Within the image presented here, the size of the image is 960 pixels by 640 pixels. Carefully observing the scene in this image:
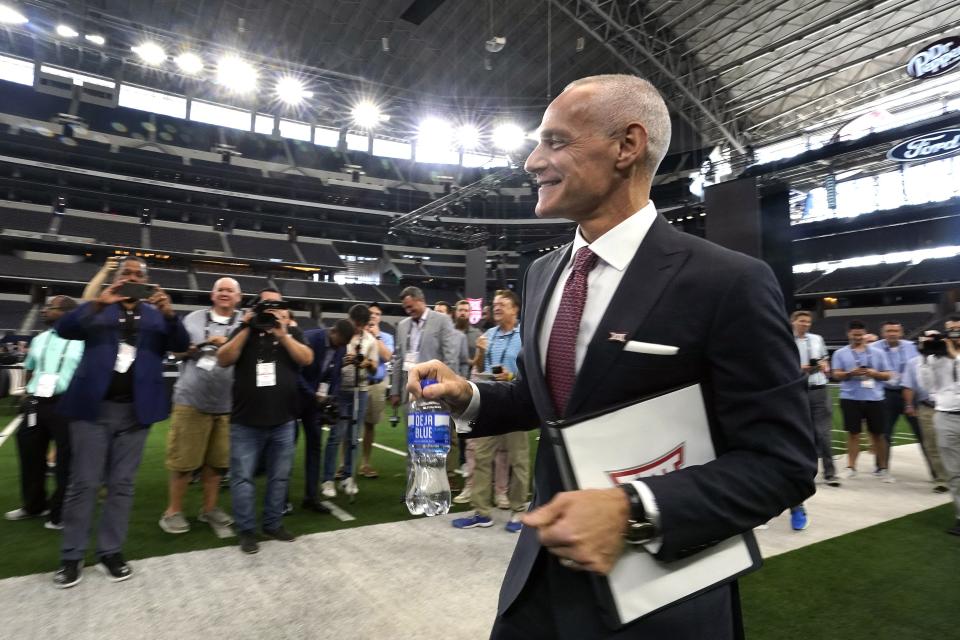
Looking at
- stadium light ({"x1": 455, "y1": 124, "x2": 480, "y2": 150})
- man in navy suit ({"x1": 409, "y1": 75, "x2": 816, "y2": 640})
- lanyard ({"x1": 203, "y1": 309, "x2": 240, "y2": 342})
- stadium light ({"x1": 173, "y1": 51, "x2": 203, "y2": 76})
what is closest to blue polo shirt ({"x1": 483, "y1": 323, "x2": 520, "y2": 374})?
lanyard ({"x1": 203, "y1": 309, "x2": 240, "y2": 342})

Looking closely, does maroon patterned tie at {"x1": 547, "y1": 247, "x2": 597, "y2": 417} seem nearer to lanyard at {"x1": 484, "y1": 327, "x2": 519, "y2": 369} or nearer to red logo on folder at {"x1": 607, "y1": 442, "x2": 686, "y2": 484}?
red logo on folder at {"x1": 607, "y1": 442, "x2": 686, "y2": 484}

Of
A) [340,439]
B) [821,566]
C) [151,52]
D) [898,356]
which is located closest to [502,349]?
[340,439]

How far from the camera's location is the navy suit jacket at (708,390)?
2.60 ft

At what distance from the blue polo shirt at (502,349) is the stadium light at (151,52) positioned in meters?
23.4

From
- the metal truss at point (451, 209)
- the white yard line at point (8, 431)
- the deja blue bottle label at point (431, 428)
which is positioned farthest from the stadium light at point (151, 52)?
the deja blue bottle label at point (431, 428)

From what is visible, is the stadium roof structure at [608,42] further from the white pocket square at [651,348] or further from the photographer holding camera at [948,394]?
the white pocket square at [651,348]

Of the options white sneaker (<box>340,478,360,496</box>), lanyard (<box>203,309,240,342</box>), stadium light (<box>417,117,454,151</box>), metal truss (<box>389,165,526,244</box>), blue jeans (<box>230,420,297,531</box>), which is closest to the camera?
blue jeans (<box>230,420,297,531</box>)

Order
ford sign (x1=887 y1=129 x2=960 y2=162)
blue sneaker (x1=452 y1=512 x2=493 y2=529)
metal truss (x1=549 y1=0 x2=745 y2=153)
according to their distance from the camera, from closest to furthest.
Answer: blue sneaker (x1=452 y1=512 x2=493 y2=529), ford sign (x1=887 y1=129 x2=960 y2=162), metal truss (x1=549 y1=0 x2=745 y2=153)

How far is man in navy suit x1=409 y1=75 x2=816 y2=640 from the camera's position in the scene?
77cm

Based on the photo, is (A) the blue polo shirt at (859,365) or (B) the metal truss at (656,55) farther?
(B) the metal truss at (656,55)

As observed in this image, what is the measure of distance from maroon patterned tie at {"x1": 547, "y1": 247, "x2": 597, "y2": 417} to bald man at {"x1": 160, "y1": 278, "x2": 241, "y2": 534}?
4.06 meters

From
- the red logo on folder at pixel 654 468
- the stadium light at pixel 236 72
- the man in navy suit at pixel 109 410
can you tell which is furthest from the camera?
the stadium light at pixel 236 72

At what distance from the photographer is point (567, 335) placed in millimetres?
1067

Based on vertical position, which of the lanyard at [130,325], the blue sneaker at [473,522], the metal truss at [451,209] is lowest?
the blue sneaker at [473,522]
